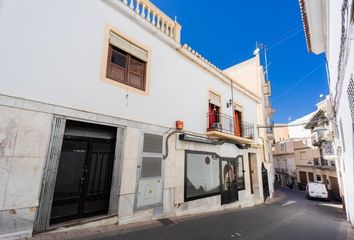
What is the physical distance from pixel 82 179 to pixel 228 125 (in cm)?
765

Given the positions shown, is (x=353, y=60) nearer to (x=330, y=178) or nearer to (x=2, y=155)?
(x=2, y=155)

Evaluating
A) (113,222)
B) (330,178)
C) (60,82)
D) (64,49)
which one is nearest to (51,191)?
(113,222)

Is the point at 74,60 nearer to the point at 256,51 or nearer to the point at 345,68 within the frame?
the point at 345,68

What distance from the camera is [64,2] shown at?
4.78m

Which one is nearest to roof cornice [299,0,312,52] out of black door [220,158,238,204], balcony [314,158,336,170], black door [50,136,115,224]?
black door [220,158,238,204]

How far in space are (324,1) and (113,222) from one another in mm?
9004

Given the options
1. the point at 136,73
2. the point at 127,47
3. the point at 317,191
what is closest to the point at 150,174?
the point at 136,73

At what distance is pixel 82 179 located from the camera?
4.82m

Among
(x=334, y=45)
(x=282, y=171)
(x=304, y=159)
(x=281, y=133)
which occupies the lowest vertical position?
(x=282, y=171)

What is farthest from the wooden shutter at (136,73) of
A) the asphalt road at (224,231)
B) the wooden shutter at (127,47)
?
the asphalt road at (224,231)

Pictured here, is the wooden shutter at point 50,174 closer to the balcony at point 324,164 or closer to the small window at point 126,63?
the small window at point 126,63

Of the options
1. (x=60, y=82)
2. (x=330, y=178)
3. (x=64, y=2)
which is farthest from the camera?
(x=330, y=178)

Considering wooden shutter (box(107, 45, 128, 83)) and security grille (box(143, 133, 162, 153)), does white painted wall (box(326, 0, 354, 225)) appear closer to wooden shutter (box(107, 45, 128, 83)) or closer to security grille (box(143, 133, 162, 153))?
security grille (box(143, 133, 162, 153))

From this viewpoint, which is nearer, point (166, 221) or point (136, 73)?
point (166, 221)
